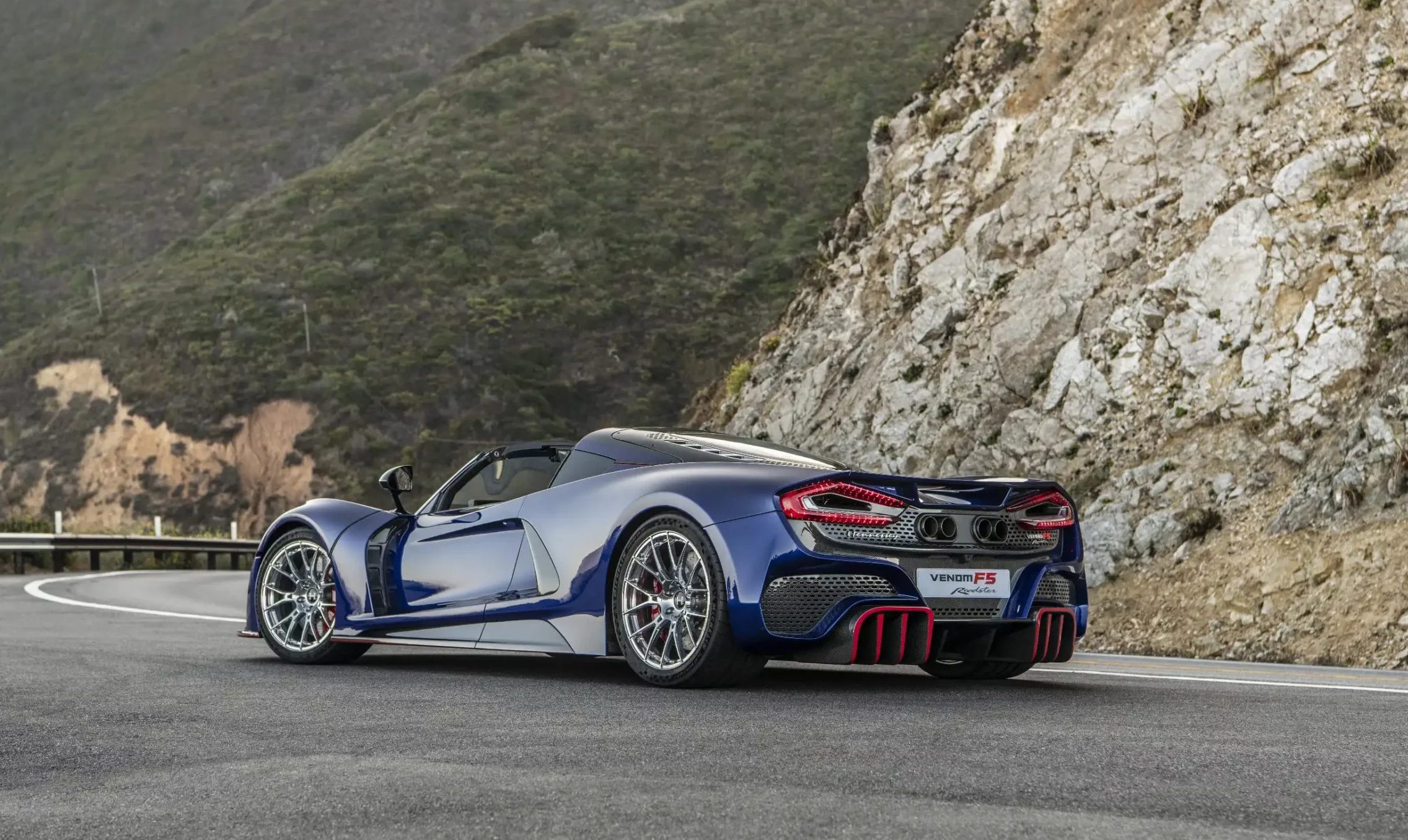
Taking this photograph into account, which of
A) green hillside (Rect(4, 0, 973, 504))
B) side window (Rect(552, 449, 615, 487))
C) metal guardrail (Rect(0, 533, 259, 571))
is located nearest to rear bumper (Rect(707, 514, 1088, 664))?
side window (Rect(552, 449, 615, 487))

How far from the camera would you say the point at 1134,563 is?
13.6m

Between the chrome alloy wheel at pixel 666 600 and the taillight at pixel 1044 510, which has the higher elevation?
the taillight at pixel 1044 510

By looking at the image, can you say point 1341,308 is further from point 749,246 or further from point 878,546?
point 749,246

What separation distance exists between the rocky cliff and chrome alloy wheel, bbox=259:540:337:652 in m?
6.63

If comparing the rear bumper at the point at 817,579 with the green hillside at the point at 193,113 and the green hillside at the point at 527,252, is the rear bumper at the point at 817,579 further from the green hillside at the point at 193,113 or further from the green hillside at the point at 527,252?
the green hillside at the point at 193,113

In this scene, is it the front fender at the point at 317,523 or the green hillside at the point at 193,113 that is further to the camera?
the green hillside at the point at 193,113

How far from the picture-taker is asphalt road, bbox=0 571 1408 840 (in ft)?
12.4

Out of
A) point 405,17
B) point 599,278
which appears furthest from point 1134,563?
point 405,17

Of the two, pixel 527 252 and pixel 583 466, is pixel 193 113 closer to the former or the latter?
pixel 527 252

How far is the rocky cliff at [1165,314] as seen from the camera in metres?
12.2

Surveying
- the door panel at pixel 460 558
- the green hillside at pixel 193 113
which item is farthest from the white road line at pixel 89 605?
the green hillside at pixel 193 113

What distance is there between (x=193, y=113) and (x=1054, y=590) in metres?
71.9

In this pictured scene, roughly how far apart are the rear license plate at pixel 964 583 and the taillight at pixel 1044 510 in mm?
288

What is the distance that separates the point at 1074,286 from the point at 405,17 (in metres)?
67.8
